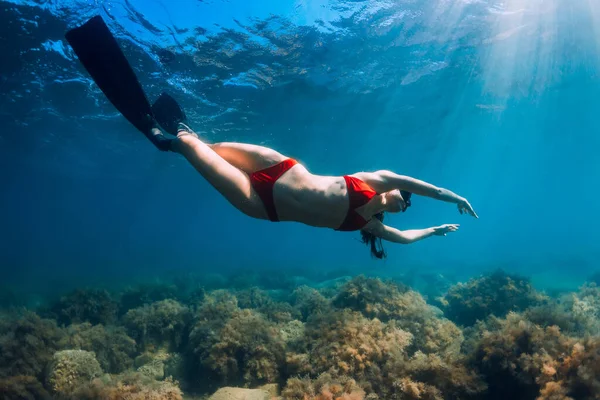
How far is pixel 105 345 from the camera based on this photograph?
739cm

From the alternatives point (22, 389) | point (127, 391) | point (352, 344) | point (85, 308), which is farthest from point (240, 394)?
point (85, 308)

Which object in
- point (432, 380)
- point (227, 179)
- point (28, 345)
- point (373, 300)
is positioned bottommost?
point (28, 345)

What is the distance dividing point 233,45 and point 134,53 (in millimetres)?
4481

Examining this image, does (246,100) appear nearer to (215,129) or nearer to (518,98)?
(215,129)

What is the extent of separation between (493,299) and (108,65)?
11.7 m

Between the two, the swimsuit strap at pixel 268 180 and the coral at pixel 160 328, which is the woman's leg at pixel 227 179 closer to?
the swimsuit strap at pixel 268 180

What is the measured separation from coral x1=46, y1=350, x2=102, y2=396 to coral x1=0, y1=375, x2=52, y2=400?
0.60ft

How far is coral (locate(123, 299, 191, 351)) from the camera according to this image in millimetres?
8367

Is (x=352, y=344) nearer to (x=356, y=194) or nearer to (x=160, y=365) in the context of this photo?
(x=356, y=194)

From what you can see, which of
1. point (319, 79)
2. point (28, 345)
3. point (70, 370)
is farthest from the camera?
point (319, 79)

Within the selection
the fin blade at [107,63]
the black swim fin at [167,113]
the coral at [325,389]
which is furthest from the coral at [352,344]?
the fin blade at [107,63]

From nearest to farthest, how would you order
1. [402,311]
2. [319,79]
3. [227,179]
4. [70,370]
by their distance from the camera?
[227,179] → [70,370] → [402,311] → [319,79]

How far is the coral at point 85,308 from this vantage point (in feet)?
34.6

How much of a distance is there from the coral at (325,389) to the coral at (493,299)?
7.07m
